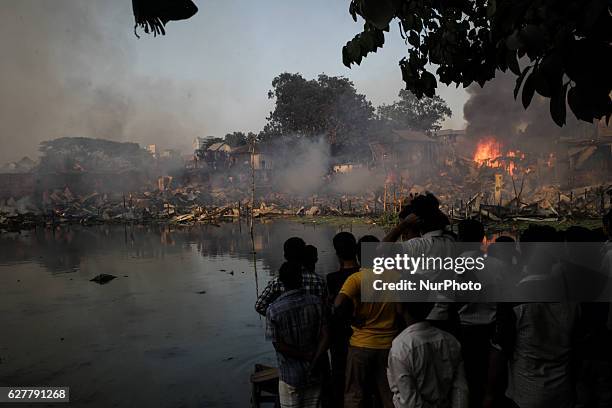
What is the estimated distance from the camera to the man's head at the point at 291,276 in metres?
4.07

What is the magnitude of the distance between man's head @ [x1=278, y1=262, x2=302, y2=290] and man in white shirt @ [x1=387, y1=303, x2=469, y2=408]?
47.1 inches

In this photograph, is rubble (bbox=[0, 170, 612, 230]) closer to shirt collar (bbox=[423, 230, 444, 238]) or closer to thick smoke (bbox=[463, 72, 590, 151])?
thick smoke (bbox=[463, 72, 590, 151])

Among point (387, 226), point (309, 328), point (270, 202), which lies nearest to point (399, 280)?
point (309, 328)

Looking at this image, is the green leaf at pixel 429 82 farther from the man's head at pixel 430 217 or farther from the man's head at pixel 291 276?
the man's head at pixel 291 276

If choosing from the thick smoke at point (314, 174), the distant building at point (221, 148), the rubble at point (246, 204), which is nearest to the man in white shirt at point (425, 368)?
the rubble at point (246, 204)

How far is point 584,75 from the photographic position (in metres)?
1.67

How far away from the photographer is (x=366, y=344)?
3930 millimetres

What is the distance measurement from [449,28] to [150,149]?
2745 inches

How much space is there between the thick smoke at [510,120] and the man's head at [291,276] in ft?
115

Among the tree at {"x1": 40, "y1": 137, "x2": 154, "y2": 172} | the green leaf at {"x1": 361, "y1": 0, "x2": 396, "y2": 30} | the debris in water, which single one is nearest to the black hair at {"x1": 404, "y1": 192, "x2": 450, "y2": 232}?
the green leaf at {"x1": 361, "y1": 0, "x2": 396, "y2": 30}

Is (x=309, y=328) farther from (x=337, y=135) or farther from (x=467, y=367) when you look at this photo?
(x=337, y=135)

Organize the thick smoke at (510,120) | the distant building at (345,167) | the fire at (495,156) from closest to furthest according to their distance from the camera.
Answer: the fire at (495,156), the thick smoke at (510,120), the distant building at (345,167)

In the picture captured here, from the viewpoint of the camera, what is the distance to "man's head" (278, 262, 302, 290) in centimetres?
407

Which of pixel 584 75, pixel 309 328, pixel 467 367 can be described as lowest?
pixel 467 367
